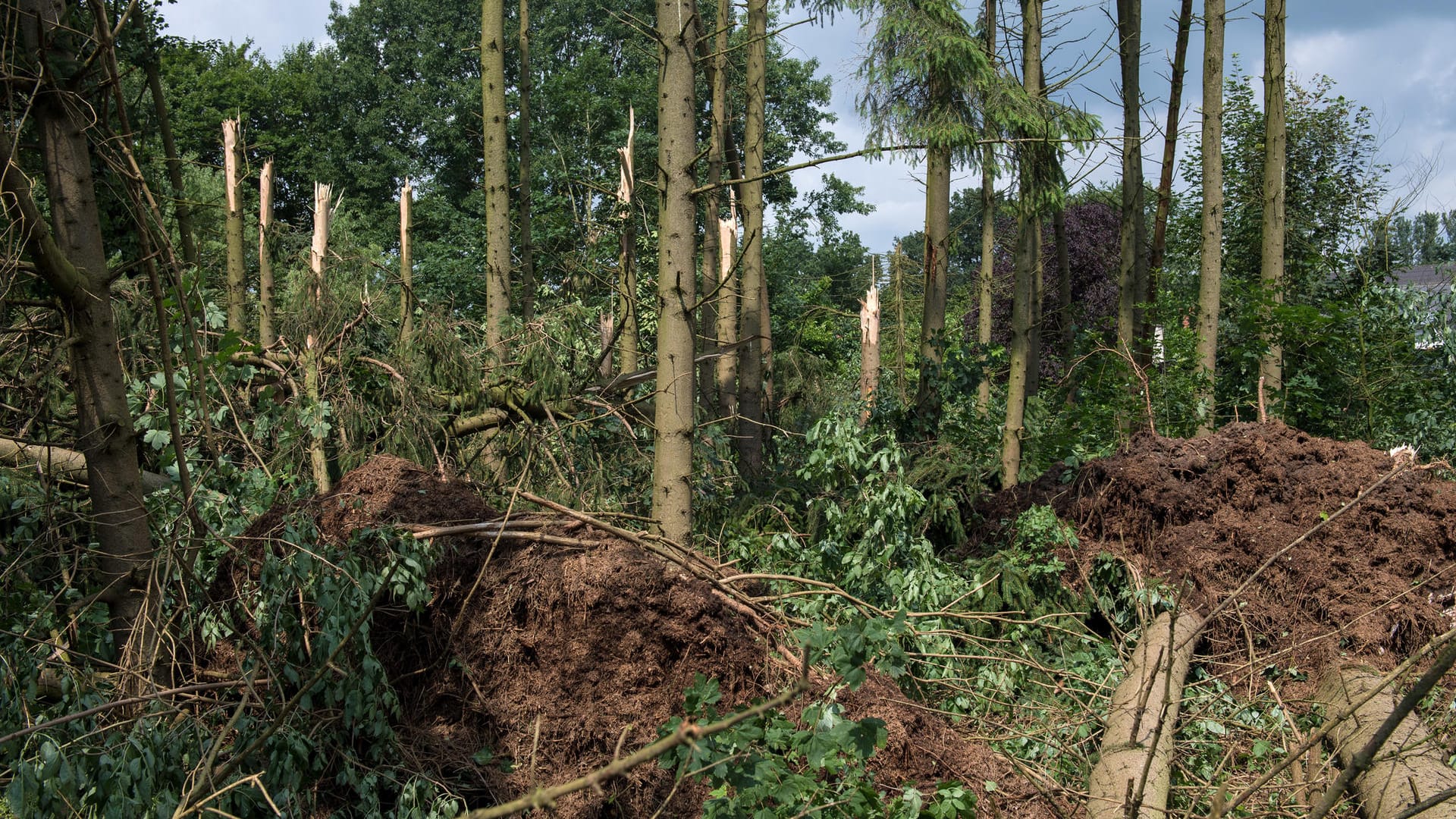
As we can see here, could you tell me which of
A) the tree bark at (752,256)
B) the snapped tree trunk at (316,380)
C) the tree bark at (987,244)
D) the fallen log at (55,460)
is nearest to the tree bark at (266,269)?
the snapped tree trunk at (316,380)

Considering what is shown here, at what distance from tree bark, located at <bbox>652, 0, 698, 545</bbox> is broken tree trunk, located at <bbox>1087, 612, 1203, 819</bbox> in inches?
89.6

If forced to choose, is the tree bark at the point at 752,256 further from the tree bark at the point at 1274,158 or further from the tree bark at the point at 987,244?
the tree bark at the point at 1274,158

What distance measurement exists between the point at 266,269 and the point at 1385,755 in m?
10.4

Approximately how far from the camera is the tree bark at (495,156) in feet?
32.2

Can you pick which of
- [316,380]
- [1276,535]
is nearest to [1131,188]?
[1276,535]

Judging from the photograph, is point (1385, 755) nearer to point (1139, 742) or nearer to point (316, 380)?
point (1139, 742)

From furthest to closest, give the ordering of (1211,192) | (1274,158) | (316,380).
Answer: (1274,158), (1211,192), (316,380)

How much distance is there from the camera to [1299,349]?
1022 centimetres

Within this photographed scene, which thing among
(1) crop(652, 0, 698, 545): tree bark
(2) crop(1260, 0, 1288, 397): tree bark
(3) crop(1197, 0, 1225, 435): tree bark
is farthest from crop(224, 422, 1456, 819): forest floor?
(2) crop(1260, 0, 1288, 397): tree bark

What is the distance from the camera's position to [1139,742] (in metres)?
4.36

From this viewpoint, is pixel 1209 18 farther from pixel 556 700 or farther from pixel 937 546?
pixel 556 700

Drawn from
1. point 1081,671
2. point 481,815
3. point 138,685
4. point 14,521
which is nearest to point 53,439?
point 14,521

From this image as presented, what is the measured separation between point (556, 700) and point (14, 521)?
3.16 meters

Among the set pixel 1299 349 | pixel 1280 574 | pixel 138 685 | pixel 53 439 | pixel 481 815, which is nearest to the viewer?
pixel 481 815
